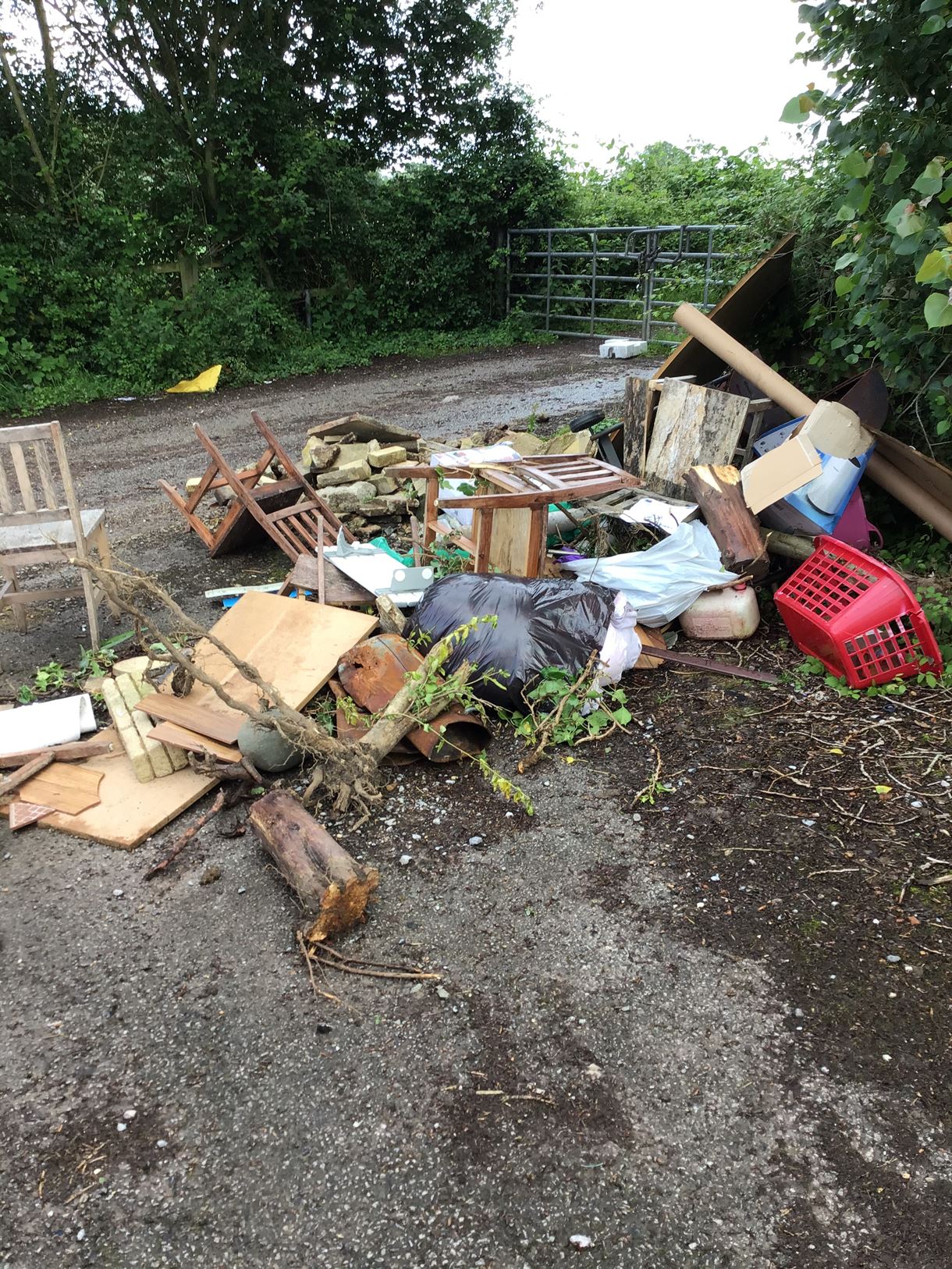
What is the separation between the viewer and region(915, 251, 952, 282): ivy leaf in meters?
2.14

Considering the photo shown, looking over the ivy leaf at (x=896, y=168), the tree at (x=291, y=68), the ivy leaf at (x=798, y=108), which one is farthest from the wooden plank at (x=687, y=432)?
the tree at (x=291, y=68)

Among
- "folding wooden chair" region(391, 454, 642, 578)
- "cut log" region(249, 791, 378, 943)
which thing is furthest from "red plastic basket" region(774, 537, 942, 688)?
"cut log" region(249, 791, 378, 943)

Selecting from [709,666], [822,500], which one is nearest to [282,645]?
[709,666]

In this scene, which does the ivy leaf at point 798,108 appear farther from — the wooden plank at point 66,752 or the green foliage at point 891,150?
the wooden plank at point 66,752

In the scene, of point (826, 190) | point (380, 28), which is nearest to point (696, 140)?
point (380, 28)

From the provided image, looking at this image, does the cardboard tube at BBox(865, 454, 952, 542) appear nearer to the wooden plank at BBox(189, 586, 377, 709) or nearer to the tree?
the wooden plank at BBox(189, 586, 377, 709)

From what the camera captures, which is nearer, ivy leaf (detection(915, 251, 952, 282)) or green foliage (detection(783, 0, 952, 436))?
ivy leaf (detection(915, 251, 952, 282))

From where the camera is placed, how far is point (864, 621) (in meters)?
3.46

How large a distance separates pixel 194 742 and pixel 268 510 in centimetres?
240

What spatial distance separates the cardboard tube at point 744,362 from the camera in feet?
15.0

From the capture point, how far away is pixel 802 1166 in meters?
1.81

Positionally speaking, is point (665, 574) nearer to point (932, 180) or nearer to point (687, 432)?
point (687, 432)

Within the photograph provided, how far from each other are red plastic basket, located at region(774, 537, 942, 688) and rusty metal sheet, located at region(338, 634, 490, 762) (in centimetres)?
154

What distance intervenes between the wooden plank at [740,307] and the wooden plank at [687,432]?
0.30 feet
